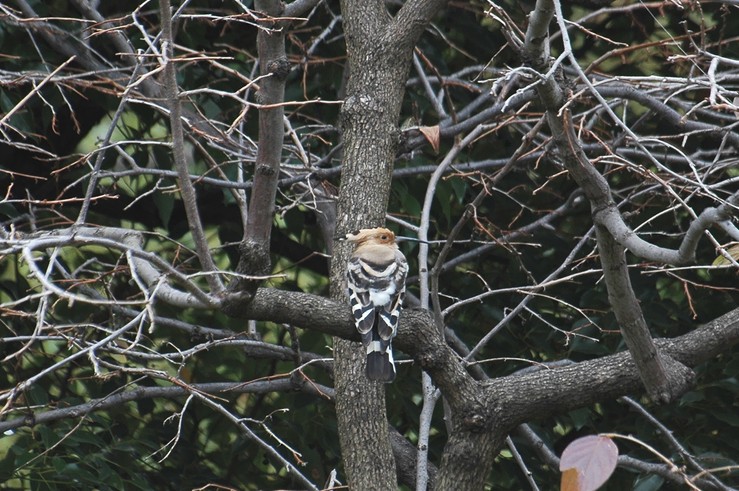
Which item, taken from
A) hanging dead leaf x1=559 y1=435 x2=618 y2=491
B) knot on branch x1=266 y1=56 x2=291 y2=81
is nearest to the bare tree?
knot on branch x1=266 y1=56 x2=291 y2=81

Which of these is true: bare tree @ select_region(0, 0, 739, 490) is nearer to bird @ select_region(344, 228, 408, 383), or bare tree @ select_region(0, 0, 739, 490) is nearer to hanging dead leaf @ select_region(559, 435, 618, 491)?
bird @ select_region(344, 228, 408, 383)

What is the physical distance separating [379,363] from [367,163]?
2.50 ft

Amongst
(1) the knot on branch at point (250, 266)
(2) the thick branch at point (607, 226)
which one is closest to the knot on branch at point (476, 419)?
(2) the thick branch at point (607, 226)

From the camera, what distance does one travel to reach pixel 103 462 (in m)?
3.75

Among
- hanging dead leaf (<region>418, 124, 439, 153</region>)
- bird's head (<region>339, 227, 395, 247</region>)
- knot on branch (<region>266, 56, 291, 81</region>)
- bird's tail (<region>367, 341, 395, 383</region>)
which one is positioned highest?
knot on branch (<region>266, 56, 291, 81</region>)

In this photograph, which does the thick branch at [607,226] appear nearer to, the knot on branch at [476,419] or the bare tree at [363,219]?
the bare tree at [363,219]

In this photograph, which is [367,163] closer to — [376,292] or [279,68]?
[376,292]

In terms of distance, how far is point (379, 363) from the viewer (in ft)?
9.95

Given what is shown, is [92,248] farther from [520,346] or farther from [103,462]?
[520,346]

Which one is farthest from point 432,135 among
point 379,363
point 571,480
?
point 571,480

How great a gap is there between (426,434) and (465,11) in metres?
2.67

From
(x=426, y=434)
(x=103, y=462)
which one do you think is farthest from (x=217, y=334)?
(x=426, y=434)

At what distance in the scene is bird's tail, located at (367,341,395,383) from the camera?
2982mm

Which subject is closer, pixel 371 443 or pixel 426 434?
pixel 371 443
